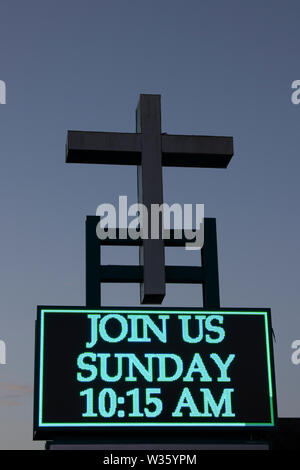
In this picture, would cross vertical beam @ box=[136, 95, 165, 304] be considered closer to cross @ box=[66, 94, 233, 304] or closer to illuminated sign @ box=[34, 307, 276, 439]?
cross @ box=[66, 94, 233, 304]

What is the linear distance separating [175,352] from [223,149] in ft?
15.2

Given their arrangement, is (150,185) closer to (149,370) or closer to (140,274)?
(140,274)

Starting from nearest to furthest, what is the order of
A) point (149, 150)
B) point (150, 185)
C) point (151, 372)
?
1. point (151, 372)
2. point (150, 185)
3. point (149, 150)

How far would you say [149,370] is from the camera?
15.8m

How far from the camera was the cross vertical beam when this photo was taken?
1702 cm

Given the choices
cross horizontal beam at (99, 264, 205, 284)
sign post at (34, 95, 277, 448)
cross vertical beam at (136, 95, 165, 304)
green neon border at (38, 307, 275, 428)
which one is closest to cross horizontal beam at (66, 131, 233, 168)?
cross vertical beam at (136, 95, 165, 304)

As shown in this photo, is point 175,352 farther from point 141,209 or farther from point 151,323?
point 141,209

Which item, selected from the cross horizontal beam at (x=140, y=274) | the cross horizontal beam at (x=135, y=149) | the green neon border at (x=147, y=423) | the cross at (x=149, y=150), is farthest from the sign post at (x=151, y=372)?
the cross horizontal beam at (x=135, y=149)

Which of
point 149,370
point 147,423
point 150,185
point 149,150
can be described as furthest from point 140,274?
point 147,423

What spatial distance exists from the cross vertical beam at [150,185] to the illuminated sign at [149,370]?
104cm

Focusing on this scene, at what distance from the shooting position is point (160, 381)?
1572cm

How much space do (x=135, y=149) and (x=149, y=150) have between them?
281 mm

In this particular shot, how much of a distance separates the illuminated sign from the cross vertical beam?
1038 millimetres
